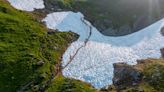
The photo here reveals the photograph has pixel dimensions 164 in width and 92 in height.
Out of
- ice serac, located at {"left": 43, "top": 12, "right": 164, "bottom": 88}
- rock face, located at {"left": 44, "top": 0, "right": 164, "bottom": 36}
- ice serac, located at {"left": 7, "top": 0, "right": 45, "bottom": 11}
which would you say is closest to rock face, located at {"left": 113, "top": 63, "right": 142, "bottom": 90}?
ice serac, located at {"left": 43, "top": 12, "right": 164, "bottom": 88}

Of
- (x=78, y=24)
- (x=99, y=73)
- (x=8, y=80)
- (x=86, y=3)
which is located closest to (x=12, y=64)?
(x=8, y=80)

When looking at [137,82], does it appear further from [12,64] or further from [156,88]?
[12,64]

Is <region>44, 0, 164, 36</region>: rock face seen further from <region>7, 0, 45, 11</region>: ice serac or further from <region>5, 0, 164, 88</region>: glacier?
<region>5, 0, 164, 88</region>: glacier

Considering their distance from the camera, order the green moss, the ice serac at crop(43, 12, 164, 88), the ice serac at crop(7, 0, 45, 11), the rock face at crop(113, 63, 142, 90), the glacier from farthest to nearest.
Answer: the ice serac at crop(7, 0, 45, 11)
the glacier
the ice serac at crop(43, 12, 164, 88)
the rock face at crop(113, 63, 142, 90)
the green moss

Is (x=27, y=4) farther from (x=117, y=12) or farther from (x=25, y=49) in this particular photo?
(x=25, y=49)

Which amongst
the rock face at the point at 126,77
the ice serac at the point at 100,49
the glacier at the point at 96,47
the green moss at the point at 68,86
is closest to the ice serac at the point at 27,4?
the glacier at the point at 96,47

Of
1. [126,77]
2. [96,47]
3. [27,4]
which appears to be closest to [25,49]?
[96,47]
